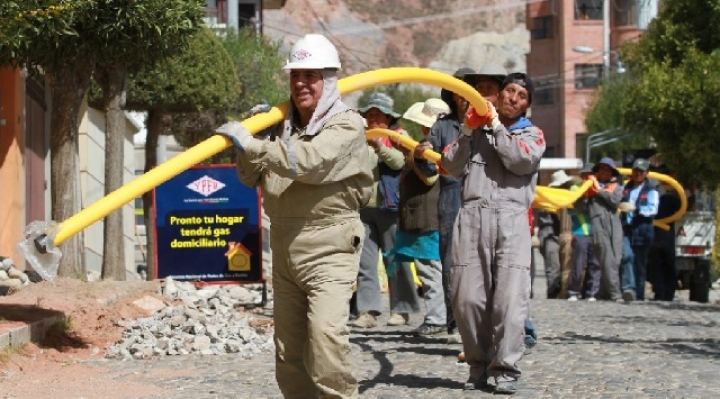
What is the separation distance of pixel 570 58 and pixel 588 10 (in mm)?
2793

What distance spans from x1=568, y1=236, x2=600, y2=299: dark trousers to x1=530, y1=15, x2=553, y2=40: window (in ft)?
223

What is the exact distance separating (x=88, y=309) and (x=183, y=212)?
386 cm

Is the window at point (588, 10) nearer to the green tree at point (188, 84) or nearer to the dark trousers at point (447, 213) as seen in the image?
the green tree at point (188, 84)

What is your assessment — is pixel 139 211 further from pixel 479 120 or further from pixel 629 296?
pixel 479 120

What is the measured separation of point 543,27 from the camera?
90.4m

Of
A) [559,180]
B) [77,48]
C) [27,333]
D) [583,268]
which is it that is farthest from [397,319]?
[559,180]

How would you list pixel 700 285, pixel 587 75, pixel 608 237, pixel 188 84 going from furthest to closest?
1. pixel 587 75
2. pixel 188 84
3. pixel 700 285
4. pixel 608 237

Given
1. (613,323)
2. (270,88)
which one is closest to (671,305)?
(613,323)

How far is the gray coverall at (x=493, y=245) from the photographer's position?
32.8 feet

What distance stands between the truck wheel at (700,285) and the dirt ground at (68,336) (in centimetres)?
1111

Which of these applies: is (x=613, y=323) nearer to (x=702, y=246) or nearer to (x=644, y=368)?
(x=644, y=368)

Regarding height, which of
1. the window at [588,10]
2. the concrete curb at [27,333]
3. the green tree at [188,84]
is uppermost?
the window at [588,10]

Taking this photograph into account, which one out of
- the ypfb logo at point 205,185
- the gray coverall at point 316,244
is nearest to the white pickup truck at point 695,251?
the ypfb logo at point 205,185

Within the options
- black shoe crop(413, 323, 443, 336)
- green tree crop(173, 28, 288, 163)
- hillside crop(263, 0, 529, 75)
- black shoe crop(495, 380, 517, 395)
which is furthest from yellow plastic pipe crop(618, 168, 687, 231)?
hillside crop(263, 0, 529, 75)
